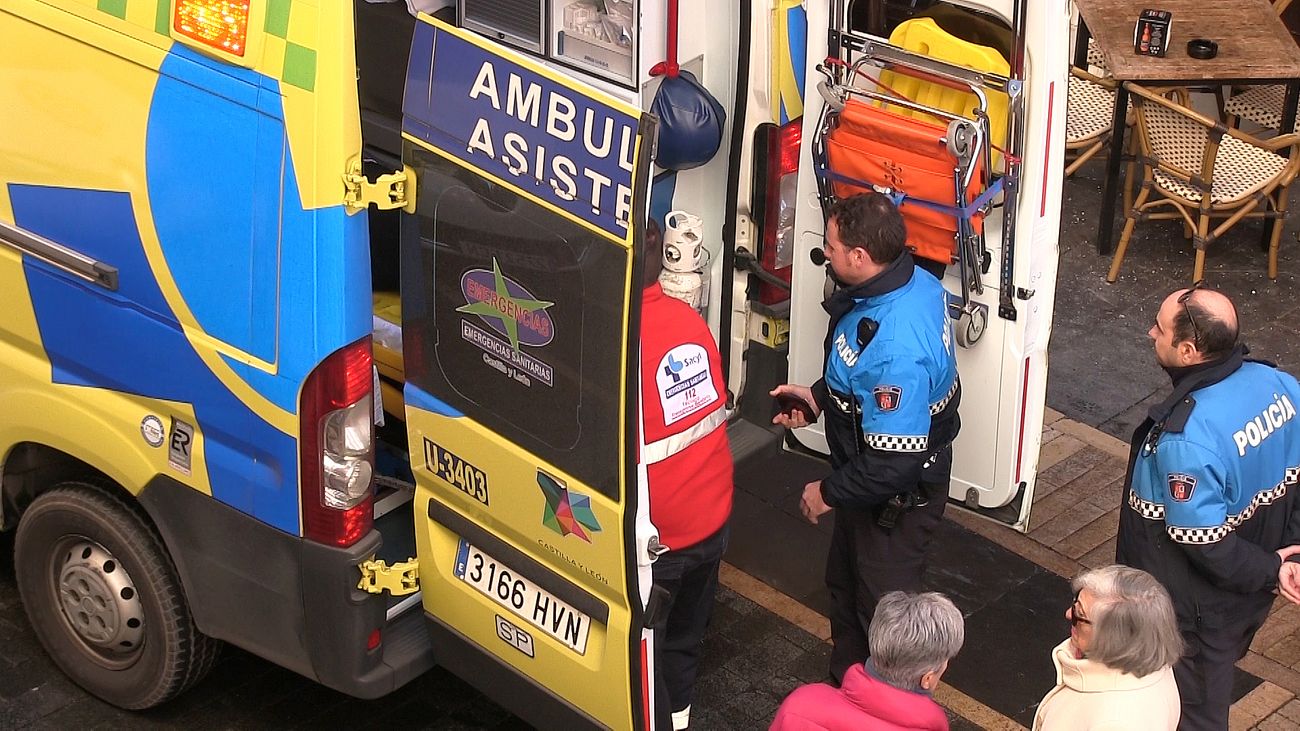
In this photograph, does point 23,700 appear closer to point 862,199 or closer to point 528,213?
point 528,213

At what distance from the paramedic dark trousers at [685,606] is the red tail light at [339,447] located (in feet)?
2.74

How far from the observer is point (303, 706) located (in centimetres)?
482

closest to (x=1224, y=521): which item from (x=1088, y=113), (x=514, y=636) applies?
(x=514, y=636)

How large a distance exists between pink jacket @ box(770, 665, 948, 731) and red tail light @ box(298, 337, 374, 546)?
117 centimetres

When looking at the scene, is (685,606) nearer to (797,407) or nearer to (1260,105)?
(797,407)

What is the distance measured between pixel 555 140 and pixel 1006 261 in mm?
1700

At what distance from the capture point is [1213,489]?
4035mm

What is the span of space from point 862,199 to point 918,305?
327mm

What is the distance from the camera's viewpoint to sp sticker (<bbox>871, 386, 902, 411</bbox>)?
4352 mm

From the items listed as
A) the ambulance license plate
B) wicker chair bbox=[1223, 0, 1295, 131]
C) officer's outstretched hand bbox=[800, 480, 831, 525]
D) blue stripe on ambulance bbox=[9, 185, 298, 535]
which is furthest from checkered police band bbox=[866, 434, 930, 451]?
wicker chair bbox=[1223, 0, 1295, 131]

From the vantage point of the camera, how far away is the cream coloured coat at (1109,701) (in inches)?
138

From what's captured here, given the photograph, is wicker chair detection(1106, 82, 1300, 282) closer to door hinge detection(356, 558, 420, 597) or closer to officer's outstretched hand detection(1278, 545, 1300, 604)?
officer's outstretched hand detection(1278, 545, 1300, 604)

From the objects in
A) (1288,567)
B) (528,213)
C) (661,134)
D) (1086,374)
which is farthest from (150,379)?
(1086,374)

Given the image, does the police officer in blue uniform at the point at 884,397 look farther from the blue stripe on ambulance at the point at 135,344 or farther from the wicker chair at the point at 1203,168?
the wicker chair at the point at 1203,168
